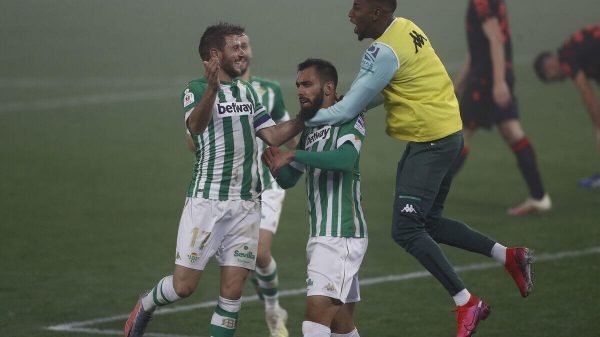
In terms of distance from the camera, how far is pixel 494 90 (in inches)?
555

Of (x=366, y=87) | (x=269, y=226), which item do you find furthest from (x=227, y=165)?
(x=269, y=226)

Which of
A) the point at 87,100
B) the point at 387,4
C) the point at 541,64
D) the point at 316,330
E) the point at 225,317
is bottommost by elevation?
the point at 87,100

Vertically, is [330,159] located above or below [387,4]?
below

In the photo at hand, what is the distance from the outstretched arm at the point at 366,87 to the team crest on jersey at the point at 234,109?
64 cm

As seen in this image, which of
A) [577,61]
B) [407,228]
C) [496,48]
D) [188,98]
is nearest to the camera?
[188,98]

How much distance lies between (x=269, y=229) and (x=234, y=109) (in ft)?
6.41

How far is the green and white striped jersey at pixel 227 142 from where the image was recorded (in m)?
8.76

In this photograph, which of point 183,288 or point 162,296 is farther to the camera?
point 162,296

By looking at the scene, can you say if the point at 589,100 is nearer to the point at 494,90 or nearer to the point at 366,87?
the point at 494,90

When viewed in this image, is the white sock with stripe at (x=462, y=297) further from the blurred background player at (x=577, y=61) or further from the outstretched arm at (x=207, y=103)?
the blurred background player at (x=577, y=61)

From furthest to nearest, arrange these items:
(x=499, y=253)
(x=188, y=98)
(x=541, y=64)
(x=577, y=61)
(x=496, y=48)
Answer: (x=541, y=64), (x=577, y=61), (x=496, y=48), (x=499, y=253), (x=188, y=98)

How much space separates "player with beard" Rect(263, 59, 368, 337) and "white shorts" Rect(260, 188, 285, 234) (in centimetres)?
206

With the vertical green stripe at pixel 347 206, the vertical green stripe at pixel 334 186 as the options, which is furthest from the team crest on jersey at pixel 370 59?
the vertical green stripe at pixel 347 206

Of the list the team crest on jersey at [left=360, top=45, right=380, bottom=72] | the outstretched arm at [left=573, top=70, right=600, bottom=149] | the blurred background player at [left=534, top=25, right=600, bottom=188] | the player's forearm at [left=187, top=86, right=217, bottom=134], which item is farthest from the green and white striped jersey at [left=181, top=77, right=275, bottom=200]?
the blurred background player at [left=534, top=25, right=600, bottom=188]
